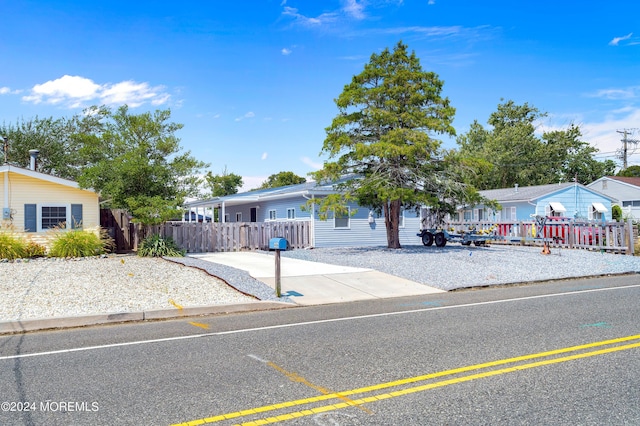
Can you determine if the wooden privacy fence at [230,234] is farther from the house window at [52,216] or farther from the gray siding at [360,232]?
the house window at [52,216]

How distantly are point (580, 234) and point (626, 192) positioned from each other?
85.5 feet

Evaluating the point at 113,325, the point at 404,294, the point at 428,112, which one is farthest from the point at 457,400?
the point at 428,112

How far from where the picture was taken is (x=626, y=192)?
44.7 metres

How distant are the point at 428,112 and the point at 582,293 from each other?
10878 mm

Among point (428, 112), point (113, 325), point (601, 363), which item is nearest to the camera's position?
point (601, 363)

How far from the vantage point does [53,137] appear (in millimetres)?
39906

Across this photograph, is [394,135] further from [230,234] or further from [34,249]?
[34,249]

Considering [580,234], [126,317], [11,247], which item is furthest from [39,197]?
[580,234]

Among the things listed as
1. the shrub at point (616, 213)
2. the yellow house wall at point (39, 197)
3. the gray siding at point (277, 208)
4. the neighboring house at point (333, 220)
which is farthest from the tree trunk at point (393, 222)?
the shrub at point (616, 213)

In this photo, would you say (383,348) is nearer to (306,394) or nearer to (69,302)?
(306,394)

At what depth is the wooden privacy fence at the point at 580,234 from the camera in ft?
70.2

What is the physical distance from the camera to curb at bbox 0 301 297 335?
8711mm

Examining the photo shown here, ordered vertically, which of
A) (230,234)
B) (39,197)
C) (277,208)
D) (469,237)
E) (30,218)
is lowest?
(469,237)

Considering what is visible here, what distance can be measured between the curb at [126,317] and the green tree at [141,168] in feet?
31.5
